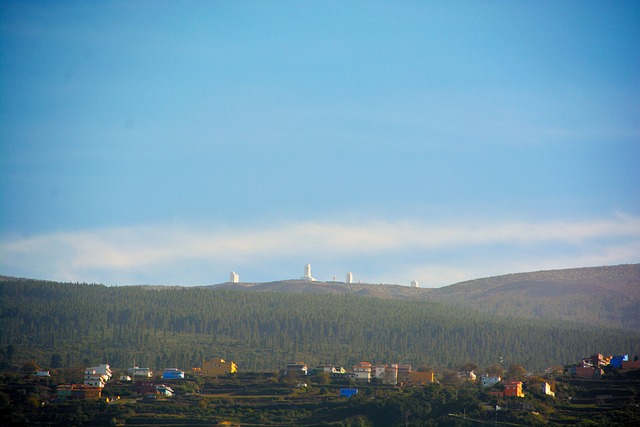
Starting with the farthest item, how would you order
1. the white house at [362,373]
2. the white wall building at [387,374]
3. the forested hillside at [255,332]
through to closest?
1. the forested hillside at [255,332]
2. the white house at [362,373]
3. the white wall building at [387,374]

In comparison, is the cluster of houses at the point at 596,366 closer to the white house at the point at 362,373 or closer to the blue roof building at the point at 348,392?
the white house at the point at 362,373

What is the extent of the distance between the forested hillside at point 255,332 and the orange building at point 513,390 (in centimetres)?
3042

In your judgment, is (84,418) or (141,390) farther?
(141,390)

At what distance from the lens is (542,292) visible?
6309 inches

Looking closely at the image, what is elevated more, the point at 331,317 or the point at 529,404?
the point at 331,317

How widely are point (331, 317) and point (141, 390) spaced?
48.1 metres

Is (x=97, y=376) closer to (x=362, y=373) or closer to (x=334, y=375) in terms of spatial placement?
(x=334, y=375)

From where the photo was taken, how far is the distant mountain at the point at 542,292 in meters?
147

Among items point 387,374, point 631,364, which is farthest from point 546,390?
point 631,364

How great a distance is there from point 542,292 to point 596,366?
3016 inches

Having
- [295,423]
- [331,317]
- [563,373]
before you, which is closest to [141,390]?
[295,423]

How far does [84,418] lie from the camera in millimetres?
69562

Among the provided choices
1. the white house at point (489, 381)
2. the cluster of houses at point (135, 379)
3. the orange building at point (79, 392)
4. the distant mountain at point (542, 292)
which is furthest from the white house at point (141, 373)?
the distant mountain at point (542, 292)

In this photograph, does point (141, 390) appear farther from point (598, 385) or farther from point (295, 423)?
point (598, 385)
